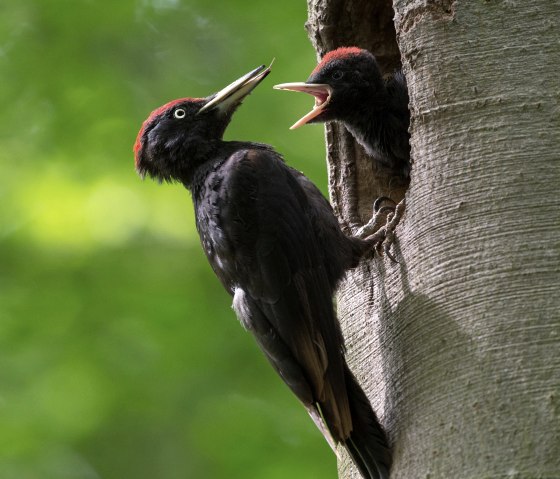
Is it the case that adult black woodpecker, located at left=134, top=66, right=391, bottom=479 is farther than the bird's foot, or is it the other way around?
the bird's foot

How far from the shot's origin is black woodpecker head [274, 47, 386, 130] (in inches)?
171

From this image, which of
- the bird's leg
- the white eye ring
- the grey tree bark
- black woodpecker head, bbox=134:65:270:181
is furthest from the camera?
the white eye ring

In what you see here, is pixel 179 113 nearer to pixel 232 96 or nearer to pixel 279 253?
pixel 232 96

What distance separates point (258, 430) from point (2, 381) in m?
1.74

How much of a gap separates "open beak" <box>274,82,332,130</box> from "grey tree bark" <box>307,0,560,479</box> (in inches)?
41.2

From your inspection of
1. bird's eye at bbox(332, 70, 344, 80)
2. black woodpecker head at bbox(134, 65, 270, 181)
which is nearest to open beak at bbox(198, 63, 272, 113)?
black woodpecker head at bbox(134, 65, 270, 181)

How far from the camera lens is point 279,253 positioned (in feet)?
11.9

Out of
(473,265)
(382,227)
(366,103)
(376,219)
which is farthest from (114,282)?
(473,265)

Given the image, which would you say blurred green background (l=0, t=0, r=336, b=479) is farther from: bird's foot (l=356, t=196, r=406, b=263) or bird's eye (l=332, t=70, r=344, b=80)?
bird's foot (l=356, t=196, r=406, b=263)

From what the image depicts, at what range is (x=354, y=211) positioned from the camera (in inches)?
Answer: 166

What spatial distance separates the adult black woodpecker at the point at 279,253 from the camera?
3.16 m

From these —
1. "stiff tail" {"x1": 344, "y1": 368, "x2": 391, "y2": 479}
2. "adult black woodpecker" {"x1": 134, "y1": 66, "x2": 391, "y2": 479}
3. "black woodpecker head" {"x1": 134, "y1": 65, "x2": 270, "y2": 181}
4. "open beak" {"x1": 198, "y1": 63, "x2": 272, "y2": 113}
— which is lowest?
"stiff tail" {"x1": 344, "y1": 368, "x2": 391, "y2": 479}

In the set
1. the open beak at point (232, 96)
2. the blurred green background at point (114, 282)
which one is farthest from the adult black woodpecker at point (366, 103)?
the blurred green background at point (114, 282)

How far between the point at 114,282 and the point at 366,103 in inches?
92.7
